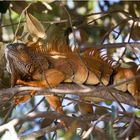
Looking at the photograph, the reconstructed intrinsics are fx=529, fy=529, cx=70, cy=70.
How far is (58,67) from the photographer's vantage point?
432 centimetres

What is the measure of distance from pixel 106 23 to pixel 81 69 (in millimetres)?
2151

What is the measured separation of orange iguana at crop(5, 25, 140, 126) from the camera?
411 cm

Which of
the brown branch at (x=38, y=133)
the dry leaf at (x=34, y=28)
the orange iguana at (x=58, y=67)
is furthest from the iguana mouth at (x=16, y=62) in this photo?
the brown branch at (x=38, y=133)

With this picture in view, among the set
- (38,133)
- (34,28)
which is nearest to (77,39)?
(34,28)

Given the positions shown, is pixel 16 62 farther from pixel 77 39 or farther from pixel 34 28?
pixel 77 39

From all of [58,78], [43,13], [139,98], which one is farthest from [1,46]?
[43,13]

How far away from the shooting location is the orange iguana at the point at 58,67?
13.5 ft

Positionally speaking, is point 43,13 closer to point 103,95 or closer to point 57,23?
point 57,23

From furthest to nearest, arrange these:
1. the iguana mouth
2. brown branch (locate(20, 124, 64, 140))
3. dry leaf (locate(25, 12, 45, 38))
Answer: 1. the iguana mouth
2. dry leaf (locate(25, 12, 45, 38))
3. brown branch (locate(20, 124, 64, 140))

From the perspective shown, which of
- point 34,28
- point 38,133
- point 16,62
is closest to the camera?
point 38,133

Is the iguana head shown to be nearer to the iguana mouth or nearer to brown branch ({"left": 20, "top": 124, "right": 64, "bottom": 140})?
the iguana mouth

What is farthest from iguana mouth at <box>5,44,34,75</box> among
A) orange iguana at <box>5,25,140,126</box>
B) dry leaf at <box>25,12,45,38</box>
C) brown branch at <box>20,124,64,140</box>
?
brown branch at <box>20,124,64,140</box>

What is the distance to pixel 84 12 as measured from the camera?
6285mm

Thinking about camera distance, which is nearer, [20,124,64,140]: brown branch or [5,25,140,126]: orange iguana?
[20,124,64,140]: brown branch
